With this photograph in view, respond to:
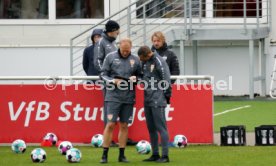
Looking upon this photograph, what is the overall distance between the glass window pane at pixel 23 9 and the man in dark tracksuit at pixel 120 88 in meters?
14.4

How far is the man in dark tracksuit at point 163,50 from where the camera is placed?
63.4 ft

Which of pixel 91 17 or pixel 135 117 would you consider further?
pixel 91 17

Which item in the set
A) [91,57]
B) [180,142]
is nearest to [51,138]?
[91,57]

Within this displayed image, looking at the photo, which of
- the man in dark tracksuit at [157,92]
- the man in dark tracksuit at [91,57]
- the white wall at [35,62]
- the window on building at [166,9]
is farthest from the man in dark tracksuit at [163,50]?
the white wall at [35,62]

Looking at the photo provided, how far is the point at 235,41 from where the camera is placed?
105ft

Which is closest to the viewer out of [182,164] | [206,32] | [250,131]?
[182,164]

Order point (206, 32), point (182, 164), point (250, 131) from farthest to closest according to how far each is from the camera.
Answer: point (206, 32) → point (250, 131) → point (182, 164)

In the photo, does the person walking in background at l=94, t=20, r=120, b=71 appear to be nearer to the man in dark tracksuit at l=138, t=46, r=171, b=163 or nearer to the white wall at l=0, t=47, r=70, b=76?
the man in dark tracksuit at l=138, t=46, r=171, b=163

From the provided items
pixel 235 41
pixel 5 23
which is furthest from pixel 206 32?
pixel 5 23

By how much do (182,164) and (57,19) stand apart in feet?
50.6

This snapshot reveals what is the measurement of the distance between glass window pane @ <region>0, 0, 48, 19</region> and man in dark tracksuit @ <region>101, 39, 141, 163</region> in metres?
14.4

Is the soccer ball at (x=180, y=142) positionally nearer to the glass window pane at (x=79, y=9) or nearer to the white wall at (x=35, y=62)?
the white wall at (x=35, y=62)

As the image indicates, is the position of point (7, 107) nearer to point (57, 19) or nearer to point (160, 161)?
point (160, 161)

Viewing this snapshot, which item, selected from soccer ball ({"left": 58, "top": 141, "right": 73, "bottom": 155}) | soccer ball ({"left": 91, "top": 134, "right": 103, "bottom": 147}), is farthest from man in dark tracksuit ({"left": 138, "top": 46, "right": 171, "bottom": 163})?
soccer ball ({"left": 91, "top": 134, "right": 103, "bottom": 147})
